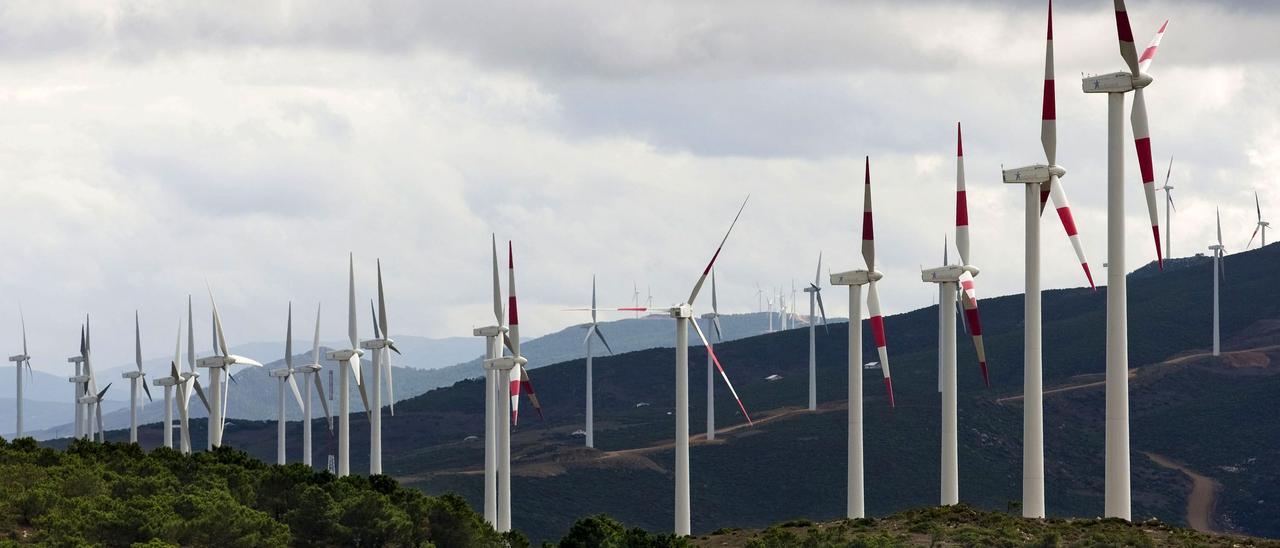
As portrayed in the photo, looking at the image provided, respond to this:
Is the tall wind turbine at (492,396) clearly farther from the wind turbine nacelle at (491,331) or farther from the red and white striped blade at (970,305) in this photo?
the red and white striped blade at (970,305)

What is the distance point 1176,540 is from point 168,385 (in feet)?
385

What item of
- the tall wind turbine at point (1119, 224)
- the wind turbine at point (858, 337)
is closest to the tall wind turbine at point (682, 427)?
the wind turbine at point (858, 337)

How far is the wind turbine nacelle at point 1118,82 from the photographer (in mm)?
86625

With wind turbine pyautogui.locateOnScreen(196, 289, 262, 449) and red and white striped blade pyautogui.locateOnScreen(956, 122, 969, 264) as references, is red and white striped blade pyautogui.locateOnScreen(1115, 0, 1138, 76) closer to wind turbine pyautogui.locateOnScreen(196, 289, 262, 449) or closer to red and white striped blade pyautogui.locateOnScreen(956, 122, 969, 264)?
red and white striped blade pyautogui.locateOnScreen(956, 122, 969, 264)

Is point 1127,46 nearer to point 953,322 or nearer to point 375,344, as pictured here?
point 953,322

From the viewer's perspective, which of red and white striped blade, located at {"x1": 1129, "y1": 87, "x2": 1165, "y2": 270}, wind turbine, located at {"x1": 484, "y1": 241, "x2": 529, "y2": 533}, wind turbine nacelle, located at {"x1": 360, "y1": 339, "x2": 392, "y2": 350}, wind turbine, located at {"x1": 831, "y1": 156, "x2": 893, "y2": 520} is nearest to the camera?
red and white striped blade, located at {"x1": 1129, "y1": 87, "x2": 1165, "y2": 270}

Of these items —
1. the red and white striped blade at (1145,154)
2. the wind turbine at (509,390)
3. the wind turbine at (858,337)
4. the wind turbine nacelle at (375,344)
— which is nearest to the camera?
the red and white striped blade at (1145,154)

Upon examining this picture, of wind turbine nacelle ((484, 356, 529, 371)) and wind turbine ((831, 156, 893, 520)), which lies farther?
wind turbine nacelle ((484, 356, 529, 371))

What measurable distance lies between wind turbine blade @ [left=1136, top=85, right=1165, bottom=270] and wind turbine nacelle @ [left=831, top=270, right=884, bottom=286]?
68.0ft

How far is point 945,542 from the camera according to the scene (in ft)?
291

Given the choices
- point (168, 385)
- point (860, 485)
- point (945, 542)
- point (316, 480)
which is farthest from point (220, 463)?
point (168, 385)

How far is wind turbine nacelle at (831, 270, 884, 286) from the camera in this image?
103562 mm

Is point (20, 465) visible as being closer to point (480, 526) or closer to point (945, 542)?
point (480, 526)

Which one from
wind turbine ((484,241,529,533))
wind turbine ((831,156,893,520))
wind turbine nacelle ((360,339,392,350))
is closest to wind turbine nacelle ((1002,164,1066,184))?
wind turbine ((831,156,893,520))
